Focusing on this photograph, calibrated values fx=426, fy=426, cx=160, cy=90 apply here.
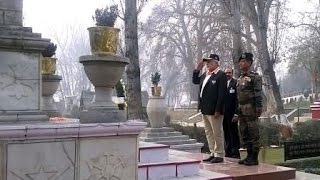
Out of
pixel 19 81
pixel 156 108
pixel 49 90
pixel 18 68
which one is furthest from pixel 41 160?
pixel 156 108

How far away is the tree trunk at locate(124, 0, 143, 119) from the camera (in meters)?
12.7

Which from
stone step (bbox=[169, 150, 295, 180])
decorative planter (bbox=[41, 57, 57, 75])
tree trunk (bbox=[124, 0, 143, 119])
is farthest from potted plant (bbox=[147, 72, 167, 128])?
stone step (bbox=[169, 150, 295, 180])

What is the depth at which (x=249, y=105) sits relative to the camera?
692cm

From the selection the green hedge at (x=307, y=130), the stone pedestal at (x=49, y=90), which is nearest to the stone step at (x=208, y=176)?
the stone pedestal at (x=49, y=90)

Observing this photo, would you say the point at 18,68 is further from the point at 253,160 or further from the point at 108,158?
the point at 253,160

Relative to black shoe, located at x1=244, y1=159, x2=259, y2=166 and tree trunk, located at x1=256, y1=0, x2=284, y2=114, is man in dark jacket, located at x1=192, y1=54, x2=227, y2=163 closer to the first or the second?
black shoe, located at x1=244, y1=159, x2=259, y2=166

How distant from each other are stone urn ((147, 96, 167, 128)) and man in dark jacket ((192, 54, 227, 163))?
425cm

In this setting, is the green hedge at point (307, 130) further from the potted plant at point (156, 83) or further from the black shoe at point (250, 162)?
the black shoe at point (250, 162)

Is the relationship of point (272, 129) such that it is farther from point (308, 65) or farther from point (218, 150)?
point (308, 65)

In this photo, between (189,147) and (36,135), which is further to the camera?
(189,147)

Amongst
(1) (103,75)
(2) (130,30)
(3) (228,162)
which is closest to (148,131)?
(2) (130,30)

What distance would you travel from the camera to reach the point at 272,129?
14016 mm

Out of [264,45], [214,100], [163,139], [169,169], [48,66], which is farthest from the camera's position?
[264,45]

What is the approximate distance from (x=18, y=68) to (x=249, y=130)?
3921 mm
